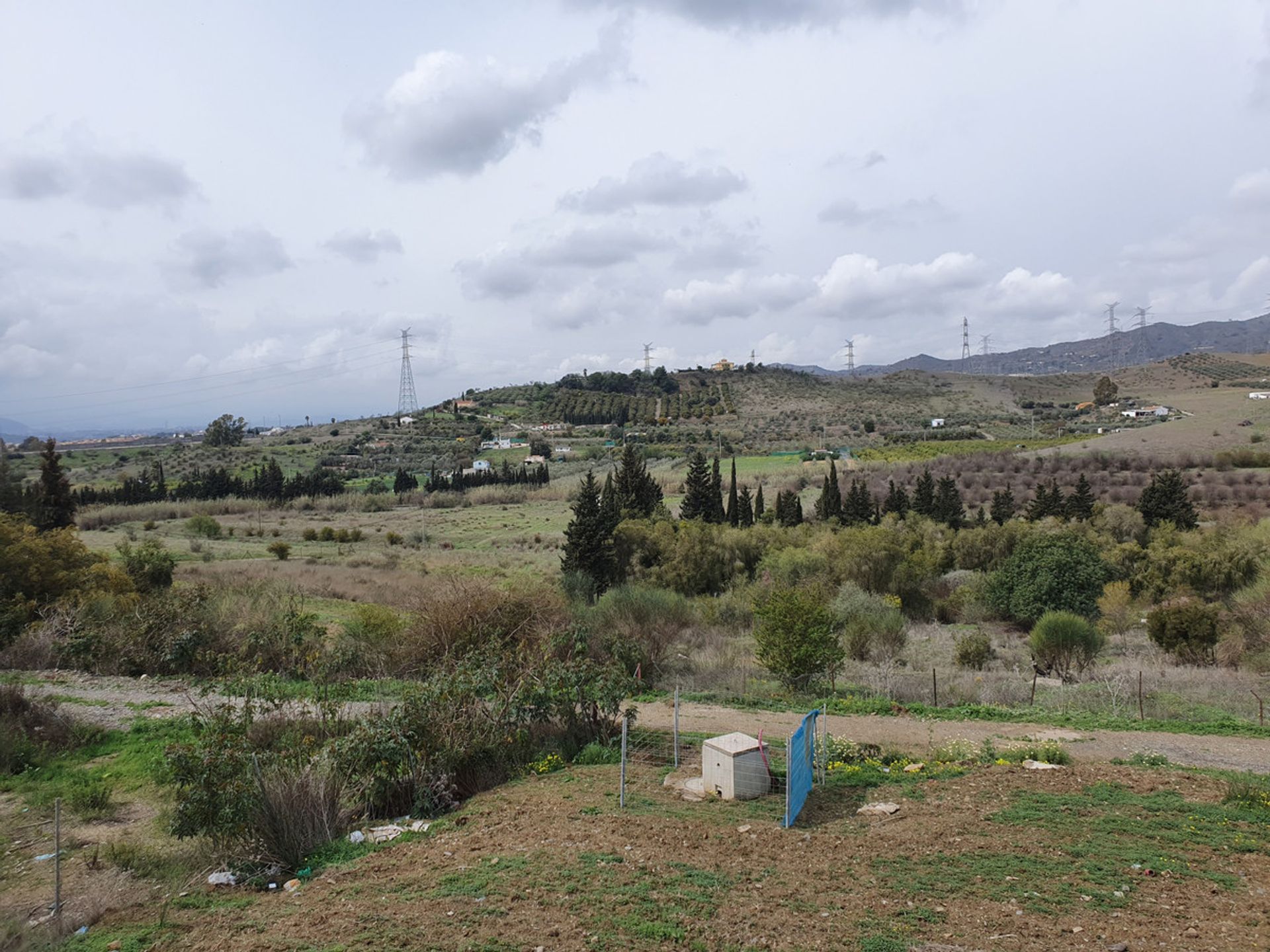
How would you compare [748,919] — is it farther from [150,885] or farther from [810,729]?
[150,885]

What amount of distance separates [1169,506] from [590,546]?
30886 millimetres

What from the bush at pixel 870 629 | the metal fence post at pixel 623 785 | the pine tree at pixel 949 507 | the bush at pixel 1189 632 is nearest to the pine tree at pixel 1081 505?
the pine tree at pixel 949 507

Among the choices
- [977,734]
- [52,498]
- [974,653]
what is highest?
[52,498]

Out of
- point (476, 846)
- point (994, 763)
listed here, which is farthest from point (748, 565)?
point (476, 846)

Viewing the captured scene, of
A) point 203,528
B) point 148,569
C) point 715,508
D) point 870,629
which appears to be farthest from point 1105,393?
point 148,569

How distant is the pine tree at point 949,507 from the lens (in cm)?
4306

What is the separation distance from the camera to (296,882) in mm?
7836

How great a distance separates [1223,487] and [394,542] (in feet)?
181

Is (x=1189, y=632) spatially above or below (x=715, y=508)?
below

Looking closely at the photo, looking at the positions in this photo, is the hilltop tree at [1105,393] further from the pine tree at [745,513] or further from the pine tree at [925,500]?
the pine tree at [745,513]

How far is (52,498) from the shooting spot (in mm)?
42125

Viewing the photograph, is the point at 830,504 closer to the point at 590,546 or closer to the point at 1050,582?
the point at 590,546

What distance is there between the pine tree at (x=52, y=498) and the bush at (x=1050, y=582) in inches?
1854

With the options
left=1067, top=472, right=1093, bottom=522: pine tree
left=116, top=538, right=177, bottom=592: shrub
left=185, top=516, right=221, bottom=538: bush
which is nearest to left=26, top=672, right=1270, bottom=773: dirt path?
left=116, top=538, right=177, bottom=592: shrub
